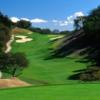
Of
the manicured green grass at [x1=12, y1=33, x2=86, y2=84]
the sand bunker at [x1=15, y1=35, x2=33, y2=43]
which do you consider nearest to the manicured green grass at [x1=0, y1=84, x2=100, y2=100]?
the manicured green grass at [x1=12, y1=33, x2=86, y2=84]

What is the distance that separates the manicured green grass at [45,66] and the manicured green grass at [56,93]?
62.7ft

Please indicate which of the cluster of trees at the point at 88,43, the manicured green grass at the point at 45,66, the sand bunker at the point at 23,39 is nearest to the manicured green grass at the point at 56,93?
the manicured green grass at the point at 45,66

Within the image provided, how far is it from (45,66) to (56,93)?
42.1 metres

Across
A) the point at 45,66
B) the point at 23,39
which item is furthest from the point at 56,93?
the point at 23,39

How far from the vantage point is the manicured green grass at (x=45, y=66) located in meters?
41.8

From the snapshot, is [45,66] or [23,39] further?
[23,39]

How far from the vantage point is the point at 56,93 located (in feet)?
41.3

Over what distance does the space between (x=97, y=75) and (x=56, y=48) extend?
41.4 m

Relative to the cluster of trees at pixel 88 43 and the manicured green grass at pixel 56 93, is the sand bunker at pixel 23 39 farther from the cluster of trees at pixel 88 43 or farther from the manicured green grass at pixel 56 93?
the manicured green grass at pixel 56 93

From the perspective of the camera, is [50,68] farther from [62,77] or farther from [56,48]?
[56,48]

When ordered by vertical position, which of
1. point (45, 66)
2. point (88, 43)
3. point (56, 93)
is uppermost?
point (88, 43)

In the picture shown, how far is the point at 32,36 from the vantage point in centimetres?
10275

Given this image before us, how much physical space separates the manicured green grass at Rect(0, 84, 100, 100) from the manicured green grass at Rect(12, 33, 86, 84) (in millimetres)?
19104

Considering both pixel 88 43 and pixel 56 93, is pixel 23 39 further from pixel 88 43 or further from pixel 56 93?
pixel 56 93
